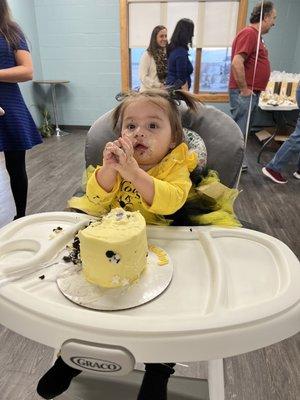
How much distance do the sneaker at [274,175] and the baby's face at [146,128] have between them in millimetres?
2216

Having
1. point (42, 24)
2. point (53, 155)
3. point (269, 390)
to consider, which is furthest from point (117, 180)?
point (42, 24)

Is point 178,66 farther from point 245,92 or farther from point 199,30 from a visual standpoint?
point 199,30

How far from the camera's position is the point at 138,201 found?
0.87m

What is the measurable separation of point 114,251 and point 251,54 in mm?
2463

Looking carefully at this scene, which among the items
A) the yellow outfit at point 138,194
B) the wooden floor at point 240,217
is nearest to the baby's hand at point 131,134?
the yellow outfit at point 138,194

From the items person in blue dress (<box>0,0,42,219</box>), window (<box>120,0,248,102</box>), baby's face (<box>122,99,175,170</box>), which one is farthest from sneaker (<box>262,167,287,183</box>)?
baby's face (<box>122,99,175,170</box>)

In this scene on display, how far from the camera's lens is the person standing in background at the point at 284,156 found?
8.54 feet

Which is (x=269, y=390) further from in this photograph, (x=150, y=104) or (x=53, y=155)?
(x=53, y=155)

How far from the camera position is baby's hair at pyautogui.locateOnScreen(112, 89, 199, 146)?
90 centimetres

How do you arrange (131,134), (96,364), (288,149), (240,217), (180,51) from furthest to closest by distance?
1. (180,51)
2. (288,149)
3. (240,217)
4. (131,134)
5. (96,364)

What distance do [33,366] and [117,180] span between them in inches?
30.1

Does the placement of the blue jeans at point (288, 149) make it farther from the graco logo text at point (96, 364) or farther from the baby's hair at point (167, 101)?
the graco logo text at point (96, 364)

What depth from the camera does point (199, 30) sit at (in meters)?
4.14

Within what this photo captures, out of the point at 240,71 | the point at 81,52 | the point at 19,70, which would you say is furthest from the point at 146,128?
the point at 81,52
